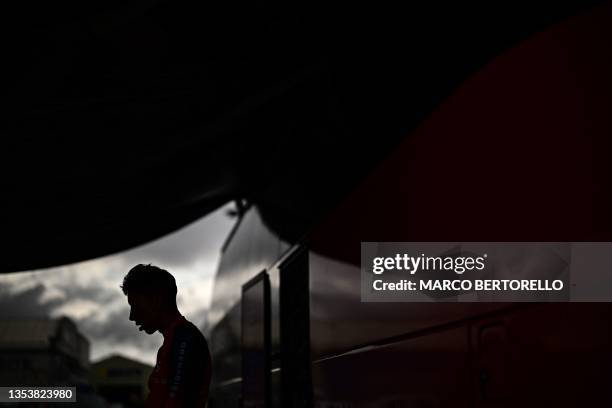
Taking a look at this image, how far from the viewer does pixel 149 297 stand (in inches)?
78.5

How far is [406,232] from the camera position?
2238 mm

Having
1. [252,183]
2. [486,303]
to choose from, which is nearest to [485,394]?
[486,303]

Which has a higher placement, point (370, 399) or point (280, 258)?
point (280, 258)

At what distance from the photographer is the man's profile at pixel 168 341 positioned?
1.90 m

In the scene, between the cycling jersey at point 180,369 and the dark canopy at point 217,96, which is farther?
the dark canopy at point 217,96

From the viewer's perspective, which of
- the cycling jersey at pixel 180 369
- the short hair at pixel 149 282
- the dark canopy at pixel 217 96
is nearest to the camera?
the cycling jersey at pixel 180 369

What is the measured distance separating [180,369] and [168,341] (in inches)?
3.2

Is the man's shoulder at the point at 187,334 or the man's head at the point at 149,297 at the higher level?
the man's head at the point at 149,297

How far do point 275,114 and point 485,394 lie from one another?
3.68m

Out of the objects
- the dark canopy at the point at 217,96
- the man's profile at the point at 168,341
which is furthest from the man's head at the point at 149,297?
the dark canopy at the point at 217,96

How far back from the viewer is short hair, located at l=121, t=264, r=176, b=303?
6.56ft

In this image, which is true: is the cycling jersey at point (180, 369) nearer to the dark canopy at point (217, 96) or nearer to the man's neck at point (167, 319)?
the man's neck at point (167, 319)

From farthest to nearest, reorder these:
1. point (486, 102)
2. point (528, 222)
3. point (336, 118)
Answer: point (336, 118)
point (486, 102)
point (528, 222)

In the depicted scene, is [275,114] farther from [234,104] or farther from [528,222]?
[528,222]
